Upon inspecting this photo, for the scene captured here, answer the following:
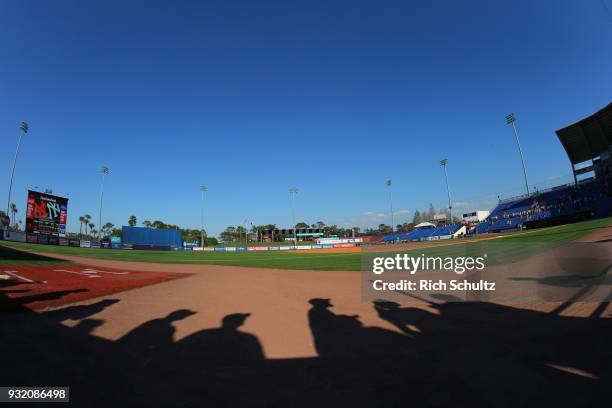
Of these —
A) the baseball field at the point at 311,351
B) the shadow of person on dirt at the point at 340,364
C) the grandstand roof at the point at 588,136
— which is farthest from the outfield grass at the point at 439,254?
the grandstand roof at the point at 588,136

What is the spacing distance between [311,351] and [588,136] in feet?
228

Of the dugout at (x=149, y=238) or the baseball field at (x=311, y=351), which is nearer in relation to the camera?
the baseball field at (x=311, y=351)

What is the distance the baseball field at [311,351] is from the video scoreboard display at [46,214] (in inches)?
1408

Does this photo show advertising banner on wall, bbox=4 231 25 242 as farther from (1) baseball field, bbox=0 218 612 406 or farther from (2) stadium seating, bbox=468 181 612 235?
(2) stadium seating, bbox=468 181 612 235

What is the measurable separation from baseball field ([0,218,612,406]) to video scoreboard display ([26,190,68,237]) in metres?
35.8

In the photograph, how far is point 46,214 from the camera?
1431 inches

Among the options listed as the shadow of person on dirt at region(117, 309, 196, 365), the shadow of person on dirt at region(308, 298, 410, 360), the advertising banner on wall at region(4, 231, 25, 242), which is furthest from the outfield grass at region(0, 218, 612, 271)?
the advertising banner on wall at region(4, 231, 25, 242)

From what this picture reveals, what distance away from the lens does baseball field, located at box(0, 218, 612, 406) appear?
327 centimetres

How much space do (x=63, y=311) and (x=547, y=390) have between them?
8.66 m

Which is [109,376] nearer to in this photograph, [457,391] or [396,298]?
[457,391]

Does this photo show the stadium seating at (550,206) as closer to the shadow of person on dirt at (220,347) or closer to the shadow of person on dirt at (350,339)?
the shadow of person on dirt at (350,339)

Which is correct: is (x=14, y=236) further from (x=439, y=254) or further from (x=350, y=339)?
(x=350, y=339)

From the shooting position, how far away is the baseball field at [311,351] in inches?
129

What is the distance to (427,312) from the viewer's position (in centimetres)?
667
